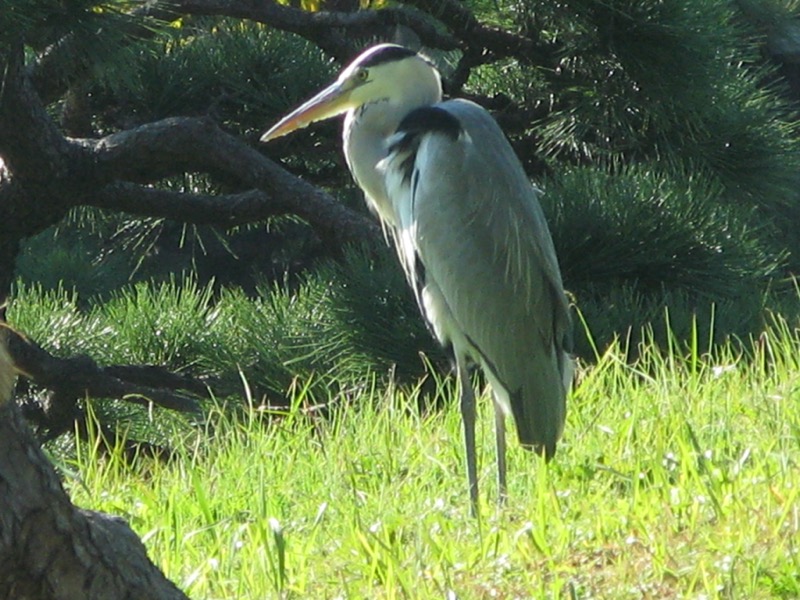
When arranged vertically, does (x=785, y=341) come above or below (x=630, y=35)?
below

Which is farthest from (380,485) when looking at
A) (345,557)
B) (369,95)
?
(369,95)

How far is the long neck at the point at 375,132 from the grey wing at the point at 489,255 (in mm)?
241

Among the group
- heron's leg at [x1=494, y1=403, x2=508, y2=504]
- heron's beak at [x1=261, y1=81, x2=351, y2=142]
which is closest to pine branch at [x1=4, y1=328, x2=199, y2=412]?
heron's beak at [x1=261, y1=81, x2=351, y2=142]

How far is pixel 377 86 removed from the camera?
3016 millimetres

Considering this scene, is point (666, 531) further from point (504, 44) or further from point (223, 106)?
point (223, 106)

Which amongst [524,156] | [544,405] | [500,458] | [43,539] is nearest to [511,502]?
[500,458]

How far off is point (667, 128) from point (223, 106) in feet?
3.92

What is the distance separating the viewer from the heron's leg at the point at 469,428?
84.8 inches

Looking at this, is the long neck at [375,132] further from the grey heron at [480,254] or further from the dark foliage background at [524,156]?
the dark foliage background at [524,156]

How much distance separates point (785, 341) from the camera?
262 centimetres

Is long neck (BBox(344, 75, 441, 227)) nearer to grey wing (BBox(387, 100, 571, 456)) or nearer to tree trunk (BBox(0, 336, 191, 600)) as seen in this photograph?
grey wing (BBox(387, 100, 571, 456))

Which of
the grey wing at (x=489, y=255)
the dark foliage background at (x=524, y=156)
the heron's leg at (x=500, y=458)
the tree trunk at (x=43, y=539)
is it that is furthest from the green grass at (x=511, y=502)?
the dark foliage background at (x=524, y=156)

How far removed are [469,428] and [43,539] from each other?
1.32 meters

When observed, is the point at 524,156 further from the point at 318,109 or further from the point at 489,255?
the point at 489,255
